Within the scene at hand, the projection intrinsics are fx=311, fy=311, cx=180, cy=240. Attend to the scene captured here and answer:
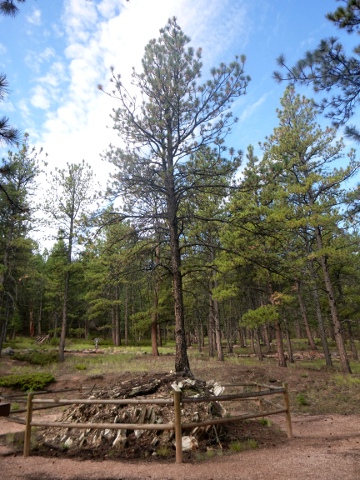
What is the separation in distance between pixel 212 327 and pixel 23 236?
641 inches

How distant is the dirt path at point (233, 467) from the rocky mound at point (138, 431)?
0.64 metres

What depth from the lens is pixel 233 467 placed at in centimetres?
493

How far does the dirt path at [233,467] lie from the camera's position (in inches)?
180

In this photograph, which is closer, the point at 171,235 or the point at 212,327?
the point at 171,235

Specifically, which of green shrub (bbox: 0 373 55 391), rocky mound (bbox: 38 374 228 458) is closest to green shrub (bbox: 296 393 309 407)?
rocky mound (bbox: 38 374 228 458)

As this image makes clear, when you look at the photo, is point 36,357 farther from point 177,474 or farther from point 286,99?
point 286,99

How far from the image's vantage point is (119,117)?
34.0 ft

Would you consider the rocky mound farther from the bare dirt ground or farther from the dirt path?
the dirt path

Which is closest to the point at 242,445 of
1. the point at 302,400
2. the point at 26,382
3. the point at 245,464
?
the point at 245,464

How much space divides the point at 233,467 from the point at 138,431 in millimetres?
2444

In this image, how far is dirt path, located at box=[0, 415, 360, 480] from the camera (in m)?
4.57

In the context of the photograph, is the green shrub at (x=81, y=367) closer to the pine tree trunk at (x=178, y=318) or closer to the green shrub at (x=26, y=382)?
the green shrub at (x=26, y=382)

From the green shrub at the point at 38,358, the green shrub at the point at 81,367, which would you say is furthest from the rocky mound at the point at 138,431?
the green shrub at the point at 38,358

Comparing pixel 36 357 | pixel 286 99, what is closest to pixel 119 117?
pixel 286 99
